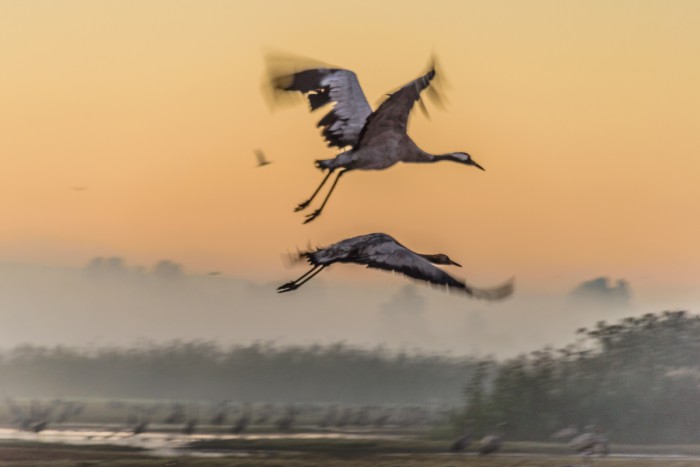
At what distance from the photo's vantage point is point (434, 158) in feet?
70.0

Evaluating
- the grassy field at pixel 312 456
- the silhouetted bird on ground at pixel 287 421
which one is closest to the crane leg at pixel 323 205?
the grassy field at pixel 312 456

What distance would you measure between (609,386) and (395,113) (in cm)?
2263

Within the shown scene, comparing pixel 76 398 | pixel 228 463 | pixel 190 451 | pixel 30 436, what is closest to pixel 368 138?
pixel 228 463

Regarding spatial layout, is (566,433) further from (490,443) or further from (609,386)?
(609,386)

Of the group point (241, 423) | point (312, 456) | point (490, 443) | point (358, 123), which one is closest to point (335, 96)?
point (358, 123)

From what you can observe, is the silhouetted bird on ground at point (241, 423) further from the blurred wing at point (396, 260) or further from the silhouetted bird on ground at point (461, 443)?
the blurred wing at point (396, 260)

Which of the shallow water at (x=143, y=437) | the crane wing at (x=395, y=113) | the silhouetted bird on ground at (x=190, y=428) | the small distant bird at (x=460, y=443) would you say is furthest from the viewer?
the silhouetted bird on ground at (x=190, y=428)

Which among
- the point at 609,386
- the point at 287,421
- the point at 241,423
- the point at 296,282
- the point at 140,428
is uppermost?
the point at 609,386

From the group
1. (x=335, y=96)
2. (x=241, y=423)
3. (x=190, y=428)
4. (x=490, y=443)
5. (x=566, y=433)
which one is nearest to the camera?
(x=335, y=96)

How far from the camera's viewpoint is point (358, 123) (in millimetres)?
21484

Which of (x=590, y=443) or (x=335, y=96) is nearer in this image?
(x=335, y=96)

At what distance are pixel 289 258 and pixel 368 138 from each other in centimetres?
212

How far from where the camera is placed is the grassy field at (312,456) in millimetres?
33594

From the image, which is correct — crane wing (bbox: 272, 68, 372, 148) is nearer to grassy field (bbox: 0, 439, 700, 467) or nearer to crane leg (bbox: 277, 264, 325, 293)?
crane leg (bbox: 277, 264, 325, 293)
